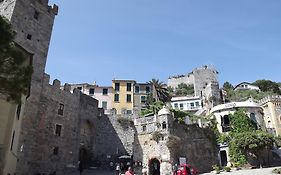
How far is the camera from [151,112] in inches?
1857

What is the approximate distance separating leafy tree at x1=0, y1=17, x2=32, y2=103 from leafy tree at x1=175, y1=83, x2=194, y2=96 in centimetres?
7063

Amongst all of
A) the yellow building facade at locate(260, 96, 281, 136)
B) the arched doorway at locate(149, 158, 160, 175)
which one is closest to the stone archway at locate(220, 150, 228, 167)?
the arched doorway at locate(149, 158, 160, 175)

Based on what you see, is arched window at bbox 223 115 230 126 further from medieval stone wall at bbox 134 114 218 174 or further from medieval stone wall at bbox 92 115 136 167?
medieval stone wall at bbox 92 115 136 167

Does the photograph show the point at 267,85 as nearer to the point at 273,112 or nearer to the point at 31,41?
the point at 273,112

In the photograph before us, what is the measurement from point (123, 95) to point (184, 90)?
28031 mm

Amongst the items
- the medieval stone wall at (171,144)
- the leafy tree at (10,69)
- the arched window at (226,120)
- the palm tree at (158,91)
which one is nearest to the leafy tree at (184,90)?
the palm tree at (158,91)

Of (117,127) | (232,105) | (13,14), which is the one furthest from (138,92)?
(13,14)

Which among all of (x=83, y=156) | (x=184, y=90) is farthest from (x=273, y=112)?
(x=83, y=156)

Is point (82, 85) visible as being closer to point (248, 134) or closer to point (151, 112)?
point (151, 112)

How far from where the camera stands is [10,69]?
1359 cm

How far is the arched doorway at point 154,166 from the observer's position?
3688 centimetres

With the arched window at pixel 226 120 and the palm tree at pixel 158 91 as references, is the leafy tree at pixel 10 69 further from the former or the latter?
the palm tree at pixel 158 91

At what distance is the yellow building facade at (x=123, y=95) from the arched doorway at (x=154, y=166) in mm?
24798

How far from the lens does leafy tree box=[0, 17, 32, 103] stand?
42.9 ft
